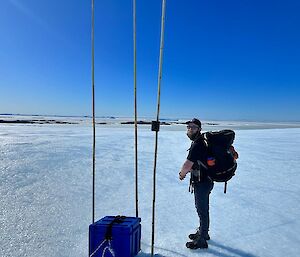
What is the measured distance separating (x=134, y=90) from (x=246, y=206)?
10.0 ft

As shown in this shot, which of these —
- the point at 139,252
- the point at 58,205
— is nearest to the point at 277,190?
the point at 139,252

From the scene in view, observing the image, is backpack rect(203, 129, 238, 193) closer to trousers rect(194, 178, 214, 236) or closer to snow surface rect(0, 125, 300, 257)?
trousers rect(194, 178, 214, 236)

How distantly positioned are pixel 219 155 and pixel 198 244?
1144mm

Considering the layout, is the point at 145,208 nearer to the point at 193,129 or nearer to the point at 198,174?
the point at 198,174

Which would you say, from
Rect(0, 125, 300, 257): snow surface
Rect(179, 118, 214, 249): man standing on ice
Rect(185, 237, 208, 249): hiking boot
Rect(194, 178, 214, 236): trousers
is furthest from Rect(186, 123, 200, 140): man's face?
Rect(0, 125, 300, 257): snow surface

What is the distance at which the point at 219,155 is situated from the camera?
3.31 m

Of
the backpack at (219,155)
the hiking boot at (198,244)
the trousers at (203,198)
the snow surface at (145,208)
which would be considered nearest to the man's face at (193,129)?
the backpack at (219,155)

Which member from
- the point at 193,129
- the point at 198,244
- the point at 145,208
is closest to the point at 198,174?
the point at 193,129

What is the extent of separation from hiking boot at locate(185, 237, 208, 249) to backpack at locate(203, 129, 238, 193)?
83cm

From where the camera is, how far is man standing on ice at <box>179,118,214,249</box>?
10.9ft

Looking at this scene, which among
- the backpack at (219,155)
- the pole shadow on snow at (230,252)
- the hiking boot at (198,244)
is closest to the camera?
the backpack at (219,155)

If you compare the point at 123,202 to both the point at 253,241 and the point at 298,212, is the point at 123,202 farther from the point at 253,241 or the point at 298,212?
the point at 298,212

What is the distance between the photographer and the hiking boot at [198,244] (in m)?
3.58

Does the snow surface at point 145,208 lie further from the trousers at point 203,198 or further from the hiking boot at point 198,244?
the trousers at point 203,198
